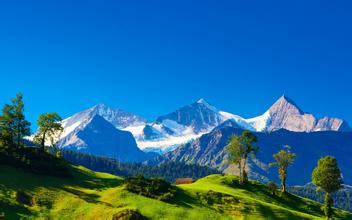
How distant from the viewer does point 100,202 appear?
87750 millimetres

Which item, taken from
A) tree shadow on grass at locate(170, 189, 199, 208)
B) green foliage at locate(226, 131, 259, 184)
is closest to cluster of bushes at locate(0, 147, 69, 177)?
tree shadow on grass at locate(170, 189, 199, 208)

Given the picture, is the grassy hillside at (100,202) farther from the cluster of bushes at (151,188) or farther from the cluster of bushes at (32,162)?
the cluster of bushes at (32,162)

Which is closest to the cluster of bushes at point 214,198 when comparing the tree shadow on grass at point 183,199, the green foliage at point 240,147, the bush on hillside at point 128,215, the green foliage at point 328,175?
the tree shadow on grass at point 183,199

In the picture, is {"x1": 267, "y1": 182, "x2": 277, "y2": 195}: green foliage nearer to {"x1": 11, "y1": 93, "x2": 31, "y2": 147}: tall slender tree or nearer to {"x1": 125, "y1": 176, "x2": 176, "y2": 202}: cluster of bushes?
{"x1": 125, "y1": 176, "x2": 176, "y2": 202}: cluster of bushes

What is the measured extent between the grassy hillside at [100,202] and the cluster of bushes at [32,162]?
6.85ft

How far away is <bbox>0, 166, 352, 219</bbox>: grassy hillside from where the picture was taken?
269 feet

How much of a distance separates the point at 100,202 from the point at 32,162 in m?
24.4

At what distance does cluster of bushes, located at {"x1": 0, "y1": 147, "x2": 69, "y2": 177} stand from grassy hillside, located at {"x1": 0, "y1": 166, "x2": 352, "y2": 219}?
2.09 m

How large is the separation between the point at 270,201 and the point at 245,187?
36.4 feet

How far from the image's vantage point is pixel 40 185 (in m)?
93.3

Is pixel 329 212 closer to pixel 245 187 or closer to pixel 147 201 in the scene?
pixel 245 187

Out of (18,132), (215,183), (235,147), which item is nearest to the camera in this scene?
(18,132)

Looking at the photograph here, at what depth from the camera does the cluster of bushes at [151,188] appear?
311ft

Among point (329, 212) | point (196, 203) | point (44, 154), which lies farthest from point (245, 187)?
point (44, 154)
